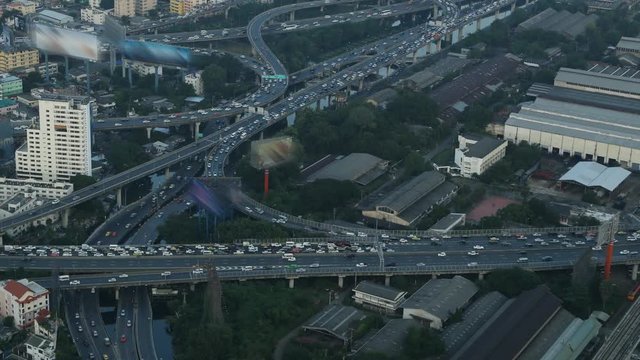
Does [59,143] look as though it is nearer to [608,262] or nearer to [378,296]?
[378,296]

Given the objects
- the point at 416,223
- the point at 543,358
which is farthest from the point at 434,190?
the point at 543,358

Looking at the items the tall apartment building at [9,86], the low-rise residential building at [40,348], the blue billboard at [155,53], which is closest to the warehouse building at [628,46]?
the blue billboard at [155,53]

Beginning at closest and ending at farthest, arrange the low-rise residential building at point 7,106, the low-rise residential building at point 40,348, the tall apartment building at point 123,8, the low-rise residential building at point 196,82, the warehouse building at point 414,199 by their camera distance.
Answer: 1. the low-rise residential building at point 40,348
2. the warehouse building at point 414,199
3. the low-rise residential building at point 7,106
4. the low-rise residential building at point 196,82
5. the tall apartment building at point 123,8

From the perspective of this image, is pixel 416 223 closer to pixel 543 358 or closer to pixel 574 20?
pixel 543 358

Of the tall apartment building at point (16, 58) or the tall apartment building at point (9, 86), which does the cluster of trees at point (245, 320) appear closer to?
the tall apartment building at point (9, 86)

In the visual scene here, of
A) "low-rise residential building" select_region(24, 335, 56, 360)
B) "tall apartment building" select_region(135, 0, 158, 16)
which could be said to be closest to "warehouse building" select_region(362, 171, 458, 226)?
"low-rise residential building" select_region(24, 335, 56, 360)

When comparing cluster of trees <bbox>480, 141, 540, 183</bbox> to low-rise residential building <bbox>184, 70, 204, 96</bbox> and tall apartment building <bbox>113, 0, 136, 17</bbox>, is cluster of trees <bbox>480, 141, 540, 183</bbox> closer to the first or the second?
low-rise residential building <bbox>184, 70, 204, 96</bbox>
